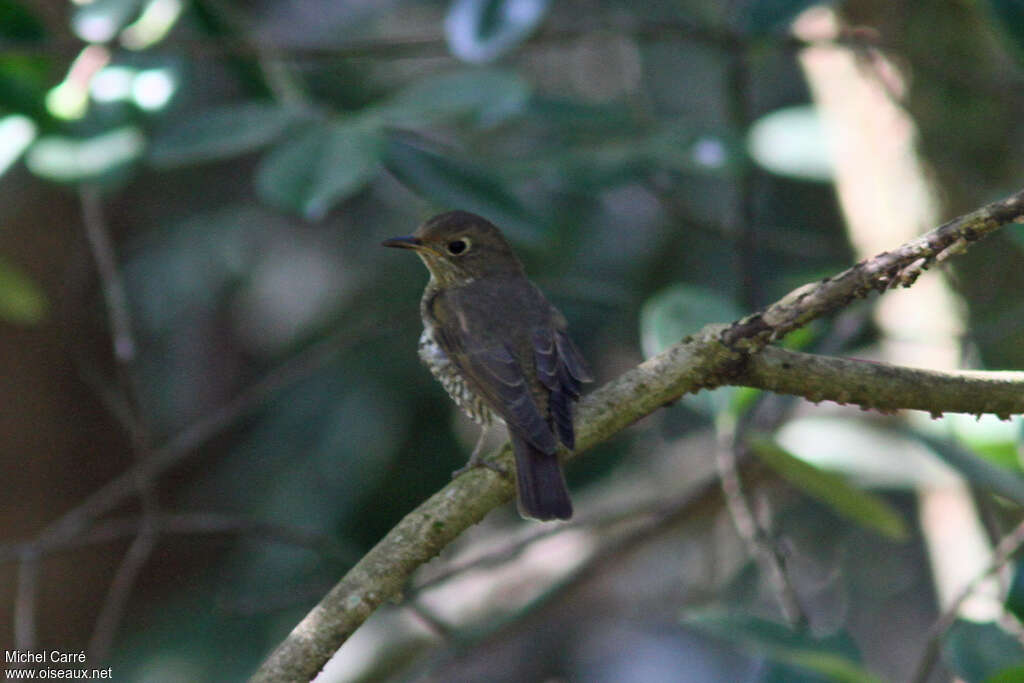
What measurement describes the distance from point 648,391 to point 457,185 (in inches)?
53.9

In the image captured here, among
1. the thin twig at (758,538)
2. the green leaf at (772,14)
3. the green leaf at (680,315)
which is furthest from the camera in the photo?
the green leaf at (772,14)

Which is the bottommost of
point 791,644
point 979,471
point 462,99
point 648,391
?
point 791,644

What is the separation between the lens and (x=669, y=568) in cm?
579

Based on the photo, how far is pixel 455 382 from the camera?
3.58m

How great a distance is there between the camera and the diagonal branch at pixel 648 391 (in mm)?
2195

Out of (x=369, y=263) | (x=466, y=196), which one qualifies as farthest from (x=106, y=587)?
(x=466, y=196)

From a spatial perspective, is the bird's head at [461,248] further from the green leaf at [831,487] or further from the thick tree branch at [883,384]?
the thick tree branch at [883,384]

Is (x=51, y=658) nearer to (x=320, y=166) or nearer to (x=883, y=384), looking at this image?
(x=320, y=166)

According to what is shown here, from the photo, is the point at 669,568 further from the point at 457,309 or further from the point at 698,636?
the point at 457,309

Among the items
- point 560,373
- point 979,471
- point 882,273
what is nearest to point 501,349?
point 560,373

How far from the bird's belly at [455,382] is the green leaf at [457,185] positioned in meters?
0.43

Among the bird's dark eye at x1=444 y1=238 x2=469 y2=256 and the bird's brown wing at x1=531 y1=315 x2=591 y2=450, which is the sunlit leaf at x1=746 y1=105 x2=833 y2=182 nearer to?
the bird's dark eye at x1=444 y1=238 x2=469 y2=256

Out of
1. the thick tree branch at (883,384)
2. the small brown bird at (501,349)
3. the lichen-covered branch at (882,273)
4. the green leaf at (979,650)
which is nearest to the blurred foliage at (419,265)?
the green leaf at (979,650)

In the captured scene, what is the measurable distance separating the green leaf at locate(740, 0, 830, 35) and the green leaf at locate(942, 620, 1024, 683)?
2.09 m
